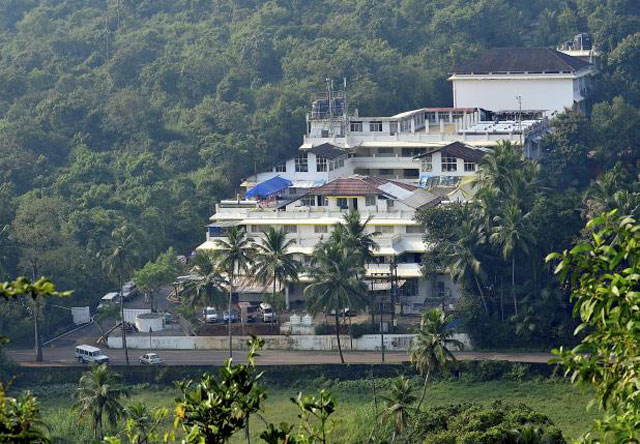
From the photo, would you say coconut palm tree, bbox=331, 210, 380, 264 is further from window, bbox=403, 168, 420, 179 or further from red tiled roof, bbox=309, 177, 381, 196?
window, bbox=403, 168, 420, 179

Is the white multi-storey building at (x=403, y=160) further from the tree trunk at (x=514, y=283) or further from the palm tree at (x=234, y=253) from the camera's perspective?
the palm tree at (x=234, y=253)

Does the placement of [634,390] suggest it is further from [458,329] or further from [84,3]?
[84,3]

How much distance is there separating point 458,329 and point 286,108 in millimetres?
22197

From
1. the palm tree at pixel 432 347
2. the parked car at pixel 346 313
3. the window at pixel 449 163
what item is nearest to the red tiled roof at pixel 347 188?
the window at pixel 449 163

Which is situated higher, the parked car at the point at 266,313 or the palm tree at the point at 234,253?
the palm tree at the point at 234,253

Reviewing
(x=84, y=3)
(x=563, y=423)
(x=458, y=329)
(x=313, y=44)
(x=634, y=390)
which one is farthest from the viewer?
(x=84, y=3)

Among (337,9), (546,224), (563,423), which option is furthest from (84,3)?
(563,423)

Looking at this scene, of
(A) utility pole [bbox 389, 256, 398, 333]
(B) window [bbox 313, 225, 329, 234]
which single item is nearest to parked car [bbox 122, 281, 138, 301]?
(B) window [bbox 313, 225, 329, 234]

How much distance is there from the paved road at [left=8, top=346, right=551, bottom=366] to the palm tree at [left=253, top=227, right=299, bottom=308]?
2540 millimetres

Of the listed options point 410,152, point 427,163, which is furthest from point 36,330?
point 410,152

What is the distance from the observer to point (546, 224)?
5278 centimetres

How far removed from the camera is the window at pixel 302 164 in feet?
210

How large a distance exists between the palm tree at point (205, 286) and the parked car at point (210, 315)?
221 cm

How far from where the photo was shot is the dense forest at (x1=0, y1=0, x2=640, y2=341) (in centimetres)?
6116
